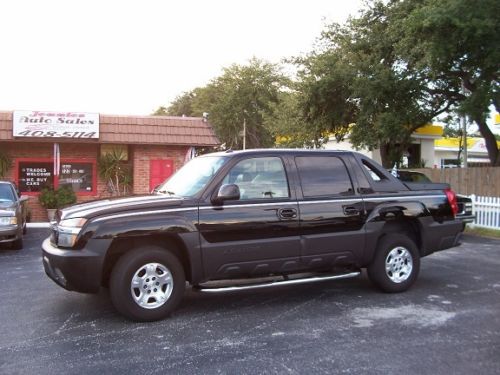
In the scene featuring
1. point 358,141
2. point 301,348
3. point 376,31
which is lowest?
point 301,348

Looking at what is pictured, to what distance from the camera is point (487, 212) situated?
1364 cm

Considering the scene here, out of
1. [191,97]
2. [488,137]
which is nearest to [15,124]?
[488,137]

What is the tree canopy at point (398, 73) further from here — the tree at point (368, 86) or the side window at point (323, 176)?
the side window at point (323, 176)

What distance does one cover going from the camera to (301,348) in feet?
15.1

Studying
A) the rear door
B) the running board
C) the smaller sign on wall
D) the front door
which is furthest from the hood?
the smaller sign on wall

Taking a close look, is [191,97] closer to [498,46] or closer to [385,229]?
[498,46]

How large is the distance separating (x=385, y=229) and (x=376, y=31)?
15736 mm

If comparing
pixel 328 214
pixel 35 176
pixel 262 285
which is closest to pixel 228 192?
pixel 262 285

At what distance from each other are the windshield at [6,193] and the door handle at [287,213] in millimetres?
7628

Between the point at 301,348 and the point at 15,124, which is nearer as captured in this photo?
the point at 301,348

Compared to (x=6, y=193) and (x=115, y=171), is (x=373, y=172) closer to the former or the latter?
(x=6, y=193)

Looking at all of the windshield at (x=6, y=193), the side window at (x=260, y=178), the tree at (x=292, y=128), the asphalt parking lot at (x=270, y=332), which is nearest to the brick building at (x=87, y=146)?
the windshield at (x=6, y=193)

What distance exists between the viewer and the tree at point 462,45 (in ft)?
45.1

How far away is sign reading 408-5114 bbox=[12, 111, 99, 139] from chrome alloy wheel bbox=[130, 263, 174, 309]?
41.5 ft
